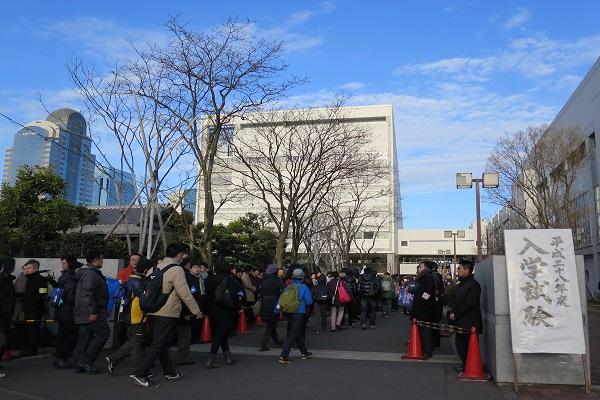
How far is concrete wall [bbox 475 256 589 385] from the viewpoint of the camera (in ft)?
22.3

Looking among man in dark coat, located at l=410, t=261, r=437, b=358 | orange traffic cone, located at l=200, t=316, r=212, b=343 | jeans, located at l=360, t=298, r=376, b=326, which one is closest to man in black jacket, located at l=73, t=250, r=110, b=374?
orange traffic cone, located at l=200, t=316, r=212, b=343

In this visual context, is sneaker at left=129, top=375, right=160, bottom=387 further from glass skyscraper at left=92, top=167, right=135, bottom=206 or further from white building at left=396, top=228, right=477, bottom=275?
white building at left=396, top=228, right=477, bottom=275

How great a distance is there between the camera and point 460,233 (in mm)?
45875

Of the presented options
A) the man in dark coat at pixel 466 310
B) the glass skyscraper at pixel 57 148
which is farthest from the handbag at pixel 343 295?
the glass skyscraper at pixel 57 148

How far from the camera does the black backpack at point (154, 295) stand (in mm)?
6643

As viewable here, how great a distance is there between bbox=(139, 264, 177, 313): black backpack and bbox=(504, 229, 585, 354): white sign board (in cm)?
446

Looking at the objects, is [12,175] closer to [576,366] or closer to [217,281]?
[217,281]

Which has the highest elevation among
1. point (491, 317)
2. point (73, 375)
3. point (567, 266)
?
point (567, 266)

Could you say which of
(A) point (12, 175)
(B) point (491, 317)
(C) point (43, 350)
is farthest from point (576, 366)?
(A) point (12, 175)

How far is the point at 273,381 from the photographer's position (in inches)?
283

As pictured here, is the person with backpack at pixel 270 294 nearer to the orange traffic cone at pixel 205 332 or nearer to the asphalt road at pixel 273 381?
the asphalt road at pixel 273 381

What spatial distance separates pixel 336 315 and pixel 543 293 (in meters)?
8.38

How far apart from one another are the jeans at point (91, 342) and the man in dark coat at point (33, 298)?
1634mm

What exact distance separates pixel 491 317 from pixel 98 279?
562 cm
